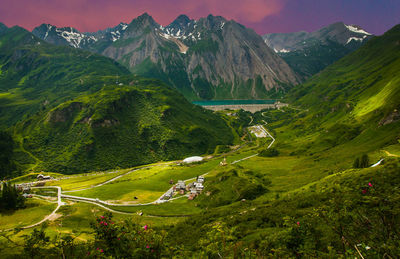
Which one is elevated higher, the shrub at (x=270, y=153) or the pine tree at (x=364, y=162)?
the pine tree at (x=364, y=162)

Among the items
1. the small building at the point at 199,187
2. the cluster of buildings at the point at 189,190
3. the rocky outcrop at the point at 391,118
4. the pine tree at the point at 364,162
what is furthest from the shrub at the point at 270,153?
the pine tree at the point at 364,162

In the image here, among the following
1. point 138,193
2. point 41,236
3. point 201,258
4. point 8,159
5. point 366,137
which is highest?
point 8,159

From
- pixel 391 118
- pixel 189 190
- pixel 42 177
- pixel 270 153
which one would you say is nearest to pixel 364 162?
pixel 391 118

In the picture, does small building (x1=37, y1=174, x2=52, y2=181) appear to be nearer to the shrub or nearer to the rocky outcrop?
the shrub

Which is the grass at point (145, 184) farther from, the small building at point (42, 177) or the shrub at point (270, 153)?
the small building at point (42, 177)

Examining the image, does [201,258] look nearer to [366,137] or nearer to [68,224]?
[68,224]

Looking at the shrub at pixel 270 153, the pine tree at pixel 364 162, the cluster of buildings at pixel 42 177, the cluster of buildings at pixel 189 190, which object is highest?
the cluster of buildings at pixel 42 177

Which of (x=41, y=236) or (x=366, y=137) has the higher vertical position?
(x=41, y=236)

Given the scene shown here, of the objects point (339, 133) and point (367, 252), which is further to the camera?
point (339, 133)

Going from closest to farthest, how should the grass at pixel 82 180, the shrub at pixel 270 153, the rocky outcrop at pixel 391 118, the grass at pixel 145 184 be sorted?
the rocky outcrop at pixel 391 118 < the grass at pixel 145 184 < the grass at pixel 82 180 < the shrub at pixel 270 153

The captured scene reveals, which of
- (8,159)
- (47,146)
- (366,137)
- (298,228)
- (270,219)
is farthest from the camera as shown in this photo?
(47,146)

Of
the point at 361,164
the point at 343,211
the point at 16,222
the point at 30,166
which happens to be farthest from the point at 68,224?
the point at 30,166
